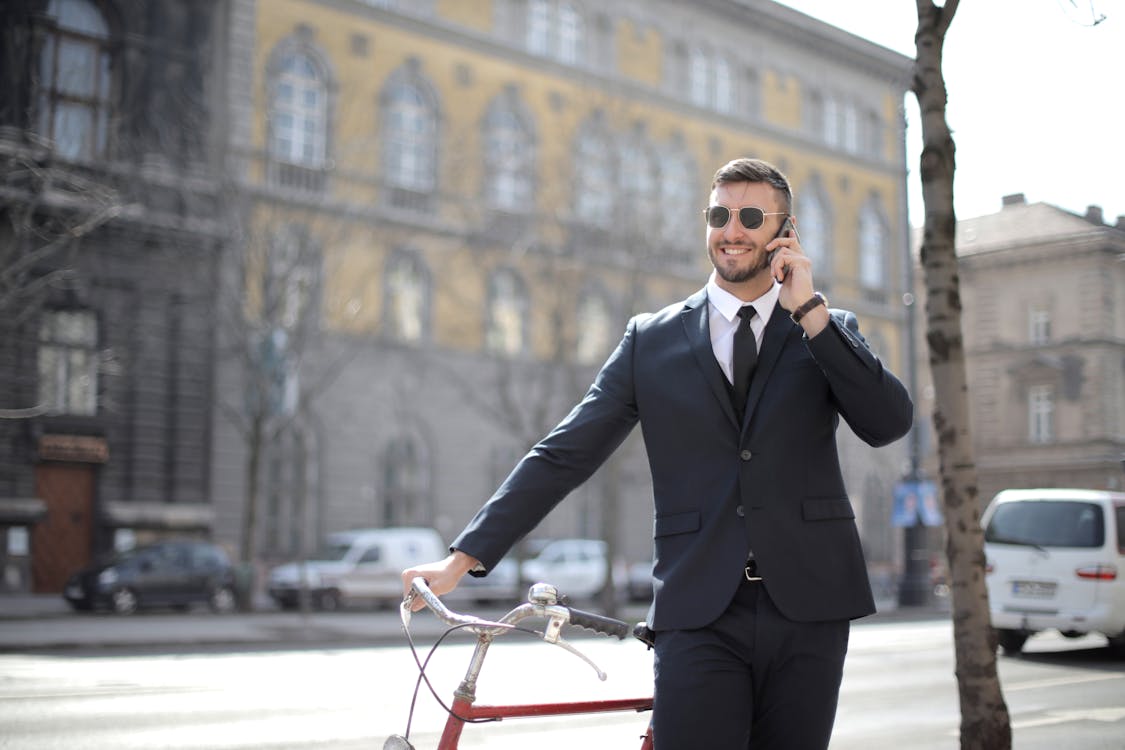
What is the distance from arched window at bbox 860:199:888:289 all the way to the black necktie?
46.7m

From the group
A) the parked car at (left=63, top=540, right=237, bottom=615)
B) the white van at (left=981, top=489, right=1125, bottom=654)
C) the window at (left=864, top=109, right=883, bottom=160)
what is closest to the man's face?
the white van at (left=981, top=489, right=1125, bottom=654)

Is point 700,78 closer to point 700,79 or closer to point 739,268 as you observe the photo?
point 700,79

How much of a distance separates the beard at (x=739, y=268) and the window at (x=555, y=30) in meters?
36.5

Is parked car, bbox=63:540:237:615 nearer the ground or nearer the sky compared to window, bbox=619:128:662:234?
nearer the ground

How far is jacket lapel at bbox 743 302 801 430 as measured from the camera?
11.0ft

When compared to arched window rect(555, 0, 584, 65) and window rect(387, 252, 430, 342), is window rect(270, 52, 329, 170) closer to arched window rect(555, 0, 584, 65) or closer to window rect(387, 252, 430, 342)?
window rect(387, 252, 430, 342)

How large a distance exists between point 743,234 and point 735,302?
177 mm

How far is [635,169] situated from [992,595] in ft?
55.3

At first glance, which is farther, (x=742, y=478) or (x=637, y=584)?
(x=637, y=584)

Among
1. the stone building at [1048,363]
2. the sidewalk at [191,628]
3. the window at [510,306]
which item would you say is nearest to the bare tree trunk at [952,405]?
the sidewalk at [191,628]

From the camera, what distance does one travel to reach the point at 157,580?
25.9 meters

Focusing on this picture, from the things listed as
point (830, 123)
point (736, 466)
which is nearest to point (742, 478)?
point (736, 466)

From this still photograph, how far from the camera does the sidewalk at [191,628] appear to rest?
1858 centimetres

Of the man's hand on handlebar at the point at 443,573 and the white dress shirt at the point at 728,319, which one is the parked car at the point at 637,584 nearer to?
the white dress shirt at the point at 728,319
